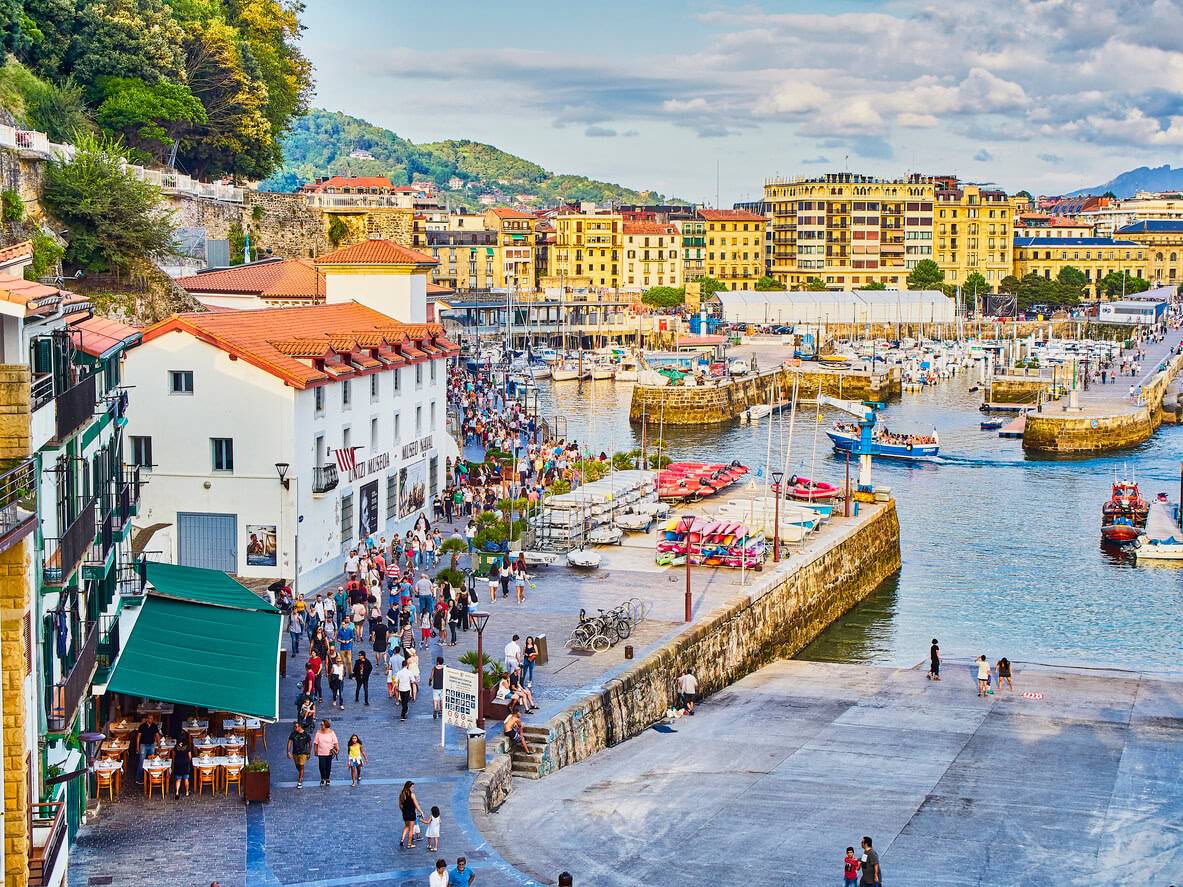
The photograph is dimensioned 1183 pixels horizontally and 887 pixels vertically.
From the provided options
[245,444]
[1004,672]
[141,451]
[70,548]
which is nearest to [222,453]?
[245,444]

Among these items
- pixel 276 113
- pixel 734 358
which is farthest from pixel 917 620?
pixel 734 358

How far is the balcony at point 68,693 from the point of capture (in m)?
19.1

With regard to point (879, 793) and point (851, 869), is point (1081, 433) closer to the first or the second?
Answer: point (879, 793)

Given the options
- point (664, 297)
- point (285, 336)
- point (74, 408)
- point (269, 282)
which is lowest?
point (74, 408)

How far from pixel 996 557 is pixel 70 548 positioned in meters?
42.8

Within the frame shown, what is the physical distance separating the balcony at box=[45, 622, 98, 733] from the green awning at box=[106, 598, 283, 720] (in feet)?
7.38

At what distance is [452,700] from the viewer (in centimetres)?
2628

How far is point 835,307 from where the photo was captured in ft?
573

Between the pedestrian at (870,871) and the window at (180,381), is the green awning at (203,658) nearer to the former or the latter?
the pedestrian at (870,871)

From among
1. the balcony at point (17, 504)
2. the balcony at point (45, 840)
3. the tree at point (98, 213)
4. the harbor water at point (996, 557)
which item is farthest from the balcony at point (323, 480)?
the balcony at point (17, 504)

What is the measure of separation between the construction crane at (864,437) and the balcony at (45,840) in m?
42.1

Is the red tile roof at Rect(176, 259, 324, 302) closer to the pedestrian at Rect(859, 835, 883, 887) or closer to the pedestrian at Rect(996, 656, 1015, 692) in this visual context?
the pedestrian at Rect(996, 656, 1015, 692)

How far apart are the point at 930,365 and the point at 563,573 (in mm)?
103391

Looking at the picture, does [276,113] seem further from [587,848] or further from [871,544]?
[587,848]
